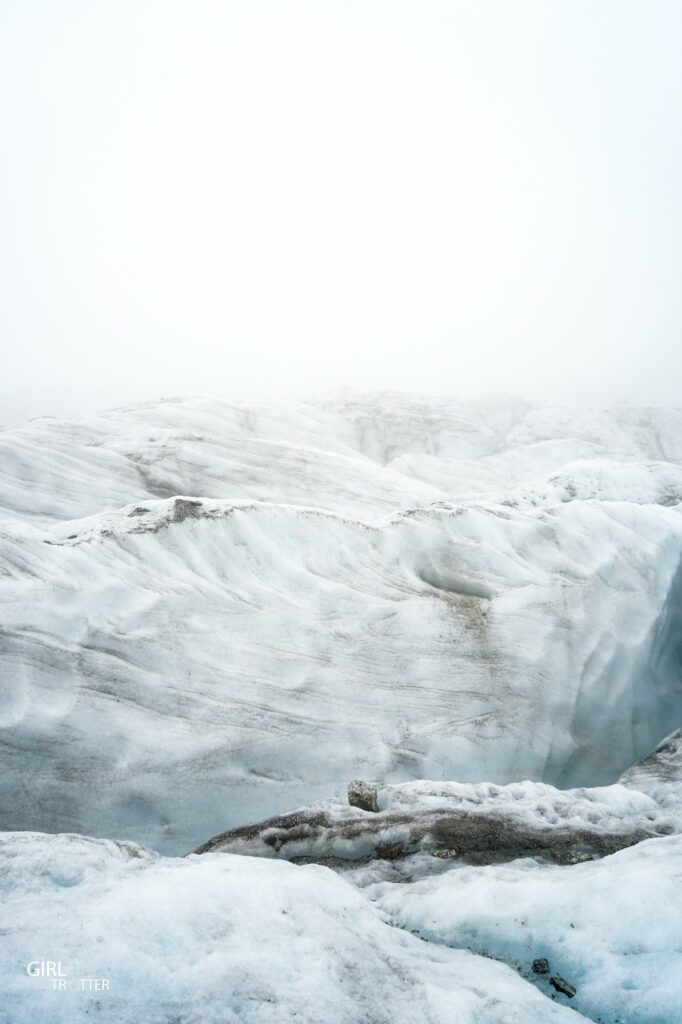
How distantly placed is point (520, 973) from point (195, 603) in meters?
6.10

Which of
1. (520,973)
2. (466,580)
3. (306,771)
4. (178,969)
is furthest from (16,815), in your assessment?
(466,580)

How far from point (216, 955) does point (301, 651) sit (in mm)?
5110

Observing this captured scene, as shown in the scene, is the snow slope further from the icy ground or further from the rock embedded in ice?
the rock embedded in ice

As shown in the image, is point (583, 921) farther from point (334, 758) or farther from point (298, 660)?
point (298, 660)

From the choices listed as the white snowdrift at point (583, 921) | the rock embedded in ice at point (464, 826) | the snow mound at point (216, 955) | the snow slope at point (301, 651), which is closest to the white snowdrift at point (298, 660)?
the snow slope at point (301, 651)

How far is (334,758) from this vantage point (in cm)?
754

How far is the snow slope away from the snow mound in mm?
2558

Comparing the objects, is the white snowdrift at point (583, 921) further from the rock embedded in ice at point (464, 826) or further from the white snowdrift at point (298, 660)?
the white snowdrift at point (298, 660)

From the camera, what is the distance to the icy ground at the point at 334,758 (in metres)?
3.40

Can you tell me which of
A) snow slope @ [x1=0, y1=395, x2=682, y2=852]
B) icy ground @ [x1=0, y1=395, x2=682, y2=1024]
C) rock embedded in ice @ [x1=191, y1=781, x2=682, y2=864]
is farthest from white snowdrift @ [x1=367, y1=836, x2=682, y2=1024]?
snow slope @ [x1=0, y1=395, x2=682, y2=852]

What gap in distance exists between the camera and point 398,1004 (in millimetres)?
3248

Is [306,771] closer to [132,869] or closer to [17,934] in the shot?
[132,869]

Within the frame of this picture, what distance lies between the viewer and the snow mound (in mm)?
3000

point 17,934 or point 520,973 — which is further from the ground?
point 17,934
